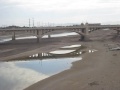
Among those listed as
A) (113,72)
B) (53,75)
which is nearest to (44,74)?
(53,75)

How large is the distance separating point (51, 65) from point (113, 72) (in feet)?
41.3

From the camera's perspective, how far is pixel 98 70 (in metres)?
35.5

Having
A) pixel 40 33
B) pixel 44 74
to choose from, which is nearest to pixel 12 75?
pixel 44 74

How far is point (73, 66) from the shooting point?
4059 centimetres

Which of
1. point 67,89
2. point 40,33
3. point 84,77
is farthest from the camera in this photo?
point 40,33

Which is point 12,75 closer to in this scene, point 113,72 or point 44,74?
point 44,74

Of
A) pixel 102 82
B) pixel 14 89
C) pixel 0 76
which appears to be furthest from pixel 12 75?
pixel 102 82

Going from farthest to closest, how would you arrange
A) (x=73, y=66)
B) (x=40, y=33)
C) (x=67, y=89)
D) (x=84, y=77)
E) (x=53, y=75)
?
(x=40, y=33) → (x=73, y=66) → (x=53, y=75) → (x=84, y=77) → (x=67, y=89)

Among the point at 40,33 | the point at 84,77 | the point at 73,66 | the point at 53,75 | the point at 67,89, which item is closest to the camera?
the point at 67,89

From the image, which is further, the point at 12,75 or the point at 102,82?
the point at 12,75

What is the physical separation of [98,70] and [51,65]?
9709 mm

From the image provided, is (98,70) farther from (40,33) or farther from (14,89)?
(40,33)

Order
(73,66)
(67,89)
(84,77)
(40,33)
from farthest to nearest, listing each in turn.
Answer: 1. (40,33)
2. (73,66)
3. (84,77)
4. (67,89)

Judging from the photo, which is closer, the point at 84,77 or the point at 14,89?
the point at 14,89
